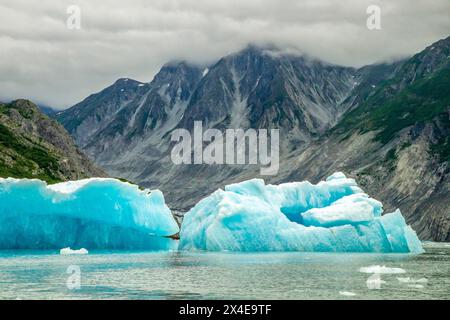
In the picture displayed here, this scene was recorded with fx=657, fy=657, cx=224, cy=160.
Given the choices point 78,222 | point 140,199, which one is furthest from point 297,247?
point 78,222

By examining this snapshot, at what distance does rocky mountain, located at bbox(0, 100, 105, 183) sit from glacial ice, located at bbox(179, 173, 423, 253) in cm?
7060

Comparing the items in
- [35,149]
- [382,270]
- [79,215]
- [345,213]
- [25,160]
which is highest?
[35,149]

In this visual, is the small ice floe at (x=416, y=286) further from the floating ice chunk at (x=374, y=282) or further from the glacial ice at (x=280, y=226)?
the glacial ice at (x=280, y=226)

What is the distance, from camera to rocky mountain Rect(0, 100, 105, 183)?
146812mm

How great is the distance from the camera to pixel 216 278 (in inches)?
1886

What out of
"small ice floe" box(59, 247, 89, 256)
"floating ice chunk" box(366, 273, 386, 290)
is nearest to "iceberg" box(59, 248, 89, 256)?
"small ice floe" box(59, 247, 89, 256)

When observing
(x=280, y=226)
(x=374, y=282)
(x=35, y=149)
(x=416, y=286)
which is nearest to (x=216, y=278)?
(x=374, y=282)

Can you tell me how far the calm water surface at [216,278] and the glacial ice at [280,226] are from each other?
26.5 feet

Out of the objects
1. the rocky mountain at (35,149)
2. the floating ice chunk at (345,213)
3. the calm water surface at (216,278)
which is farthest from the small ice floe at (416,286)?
the rocky mountain at (35,149)

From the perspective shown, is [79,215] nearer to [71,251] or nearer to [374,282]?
[71,251]

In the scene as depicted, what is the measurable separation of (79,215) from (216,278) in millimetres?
34517

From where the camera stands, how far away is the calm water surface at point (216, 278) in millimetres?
38719

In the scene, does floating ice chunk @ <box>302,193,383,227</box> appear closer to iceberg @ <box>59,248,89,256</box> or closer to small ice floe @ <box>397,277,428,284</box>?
iceberg @ <box>59,248,89,256</box>

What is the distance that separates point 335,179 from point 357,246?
12916 mm
